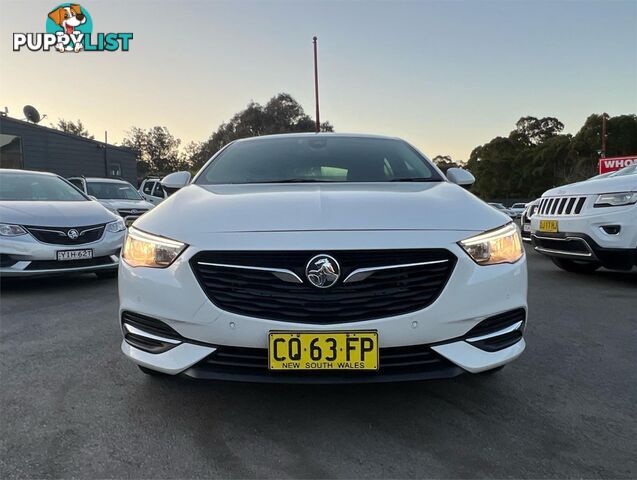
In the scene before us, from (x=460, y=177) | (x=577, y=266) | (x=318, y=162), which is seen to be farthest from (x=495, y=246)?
(x=577, y=266)

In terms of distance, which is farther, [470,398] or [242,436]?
[470,398]

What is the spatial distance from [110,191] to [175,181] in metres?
8.65

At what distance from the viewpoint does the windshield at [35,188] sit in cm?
584

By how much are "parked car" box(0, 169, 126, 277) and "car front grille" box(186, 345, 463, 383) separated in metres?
3.89

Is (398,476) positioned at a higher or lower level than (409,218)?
lower

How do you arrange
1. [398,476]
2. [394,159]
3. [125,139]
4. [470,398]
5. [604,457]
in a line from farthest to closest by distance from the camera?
[125,139] < [394,159] < [470,398] < [604,457] < [398,476]

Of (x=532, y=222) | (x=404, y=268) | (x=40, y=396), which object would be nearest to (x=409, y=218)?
(x=404, y=268)

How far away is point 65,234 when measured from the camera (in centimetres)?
525

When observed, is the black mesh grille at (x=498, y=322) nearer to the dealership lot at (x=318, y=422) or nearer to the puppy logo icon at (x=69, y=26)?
the dealership lot at (x=318, y=422)

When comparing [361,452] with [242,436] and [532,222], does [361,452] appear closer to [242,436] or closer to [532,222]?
[242,436]

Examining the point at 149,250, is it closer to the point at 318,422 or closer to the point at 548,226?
the point at 318,422

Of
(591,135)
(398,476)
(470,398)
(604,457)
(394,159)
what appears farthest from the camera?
(591,135)

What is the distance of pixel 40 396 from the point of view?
2.48 m

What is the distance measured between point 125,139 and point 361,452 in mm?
58463
